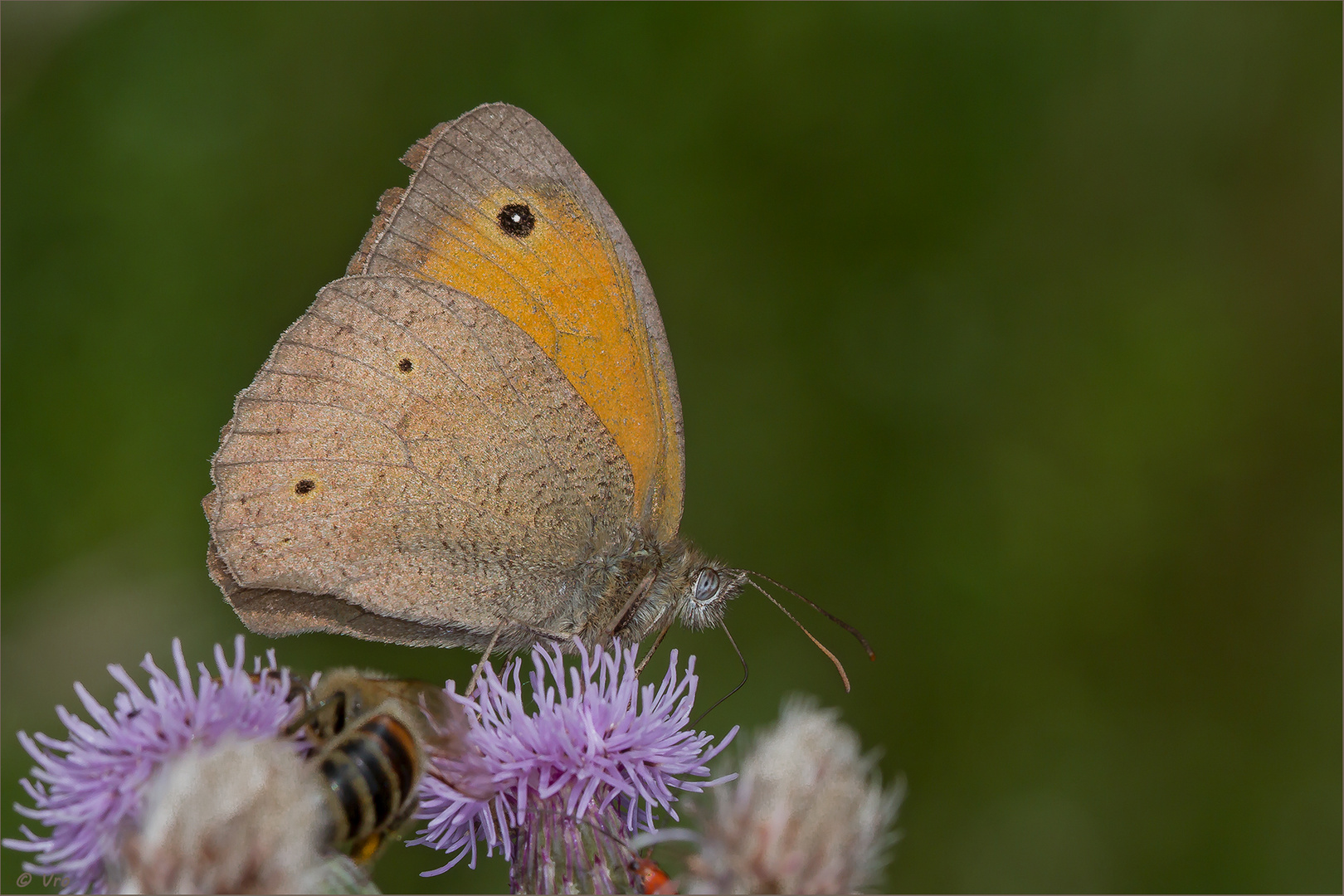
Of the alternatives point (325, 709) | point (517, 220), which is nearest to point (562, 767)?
point (325, 709)

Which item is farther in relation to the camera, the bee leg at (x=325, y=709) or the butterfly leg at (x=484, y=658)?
the butterfly leg at (x=484, y=658)

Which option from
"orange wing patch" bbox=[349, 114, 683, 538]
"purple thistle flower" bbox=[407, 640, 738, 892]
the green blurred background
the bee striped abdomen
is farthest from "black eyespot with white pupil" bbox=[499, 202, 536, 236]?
the green blurred background

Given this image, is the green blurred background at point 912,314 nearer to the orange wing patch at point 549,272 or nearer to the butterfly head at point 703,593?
the butterfly head at point 703,593

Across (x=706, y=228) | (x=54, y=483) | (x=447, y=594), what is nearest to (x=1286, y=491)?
(x=706, y=228)

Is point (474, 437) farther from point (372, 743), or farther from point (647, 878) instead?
point (372, 743)

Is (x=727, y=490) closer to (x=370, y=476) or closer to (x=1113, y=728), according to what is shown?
(x=1113, y=728)

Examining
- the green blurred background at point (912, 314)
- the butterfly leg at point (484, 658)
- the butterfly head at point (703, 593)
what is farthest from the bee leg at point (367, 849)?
the green blurred background at point (912, 314)
